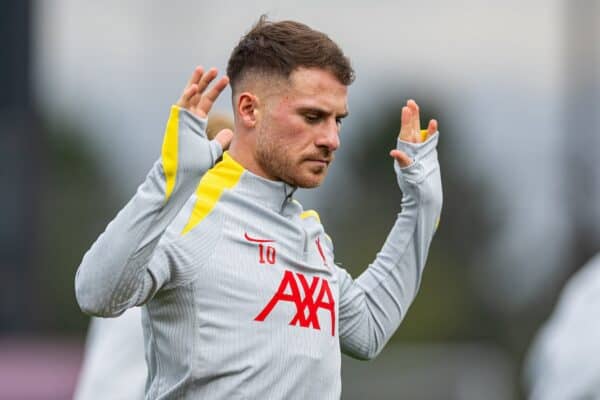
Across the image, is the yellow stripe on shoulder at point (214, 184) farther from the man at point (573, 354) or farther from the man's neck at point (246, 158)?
the man at point (573, 354)

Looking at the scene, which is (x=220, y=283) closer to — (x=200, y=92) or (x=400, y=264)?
(x=200, y=92)

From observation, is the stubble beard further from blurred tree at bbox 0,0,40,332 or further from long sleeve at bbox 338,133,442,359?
blurred tree at bbox 0,0,40,332

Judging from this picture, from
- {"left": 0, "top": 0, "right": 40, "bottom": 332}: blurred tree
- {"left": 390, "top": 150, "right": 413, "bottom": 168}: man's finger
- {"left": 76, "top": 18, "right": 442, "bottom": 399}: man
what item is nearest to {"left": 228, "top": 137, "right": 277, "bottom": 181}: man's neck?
{"left": 76, "top": 18, "right": 442, "bottom": 399}: man

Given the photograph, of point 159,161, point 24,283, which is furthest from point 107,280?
point 24,283

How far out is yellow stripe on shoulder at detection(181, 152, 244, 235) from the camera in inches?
187

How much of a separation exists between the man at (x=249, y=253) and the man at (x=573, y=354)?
1730 millimetres

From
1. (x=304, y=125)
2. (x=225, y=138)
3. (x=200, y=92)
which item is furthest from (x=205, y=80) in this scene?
(x=304, y=125)

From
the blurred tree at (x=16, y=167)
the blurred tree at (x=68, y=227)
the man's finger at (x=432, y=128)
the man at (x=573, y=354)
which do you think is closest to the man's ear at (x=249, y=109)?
the man's finger at (x=432, y=128)

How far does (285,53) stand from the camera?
15.7 feet

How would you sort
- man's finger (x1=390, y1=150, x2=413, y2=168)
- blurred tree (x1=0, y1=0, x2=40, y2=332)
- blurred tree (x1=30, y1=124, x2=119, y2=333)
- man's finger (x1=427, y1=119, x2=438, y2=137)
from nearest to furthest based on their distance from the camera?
man's finger (x1=390, y1=150, x2=413, y2=168), man's finger (x1=427, y1=119, x2=438, y2=137), blurred tree (x1=0, y1=0, x2=40, y2=332), blurred tree (x1=30, y1=124, x2=119, y2=333)

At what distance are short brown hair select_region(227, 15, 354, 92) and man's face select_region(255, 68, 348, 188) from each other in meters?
0.03

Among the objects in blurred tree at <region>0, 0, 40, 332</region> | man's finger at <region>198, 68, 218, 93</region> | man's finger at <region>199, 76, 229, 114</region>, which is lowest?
blurred tree at <region>0, 0, 40, 332</region>

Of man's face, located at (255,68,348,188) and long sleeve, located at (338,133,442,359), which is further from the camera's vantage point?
long sleeve, located at (338,133,442,359)

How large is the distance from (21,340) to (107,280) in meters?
12.8
